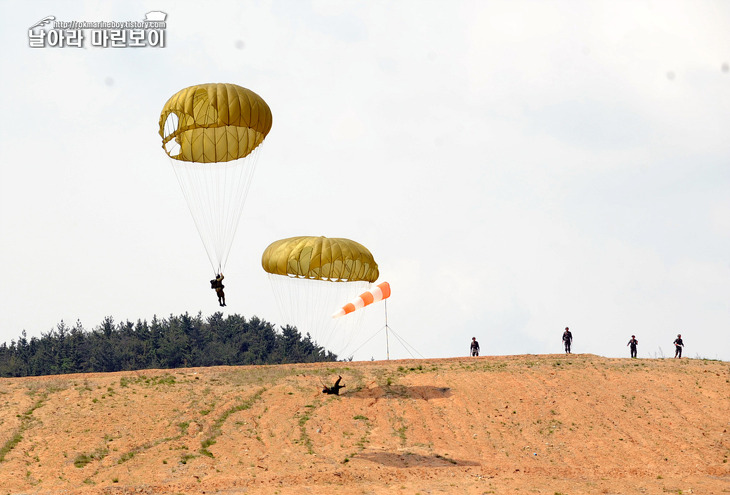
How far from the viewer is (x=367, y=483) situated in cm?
2773

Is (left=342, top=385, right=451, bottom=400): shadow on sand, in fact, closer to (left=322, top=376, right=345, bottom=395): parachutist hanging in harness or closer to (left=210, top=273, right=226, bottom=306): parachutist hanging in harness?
(left=322, top=376, right=345, bottom=395): parachutist hanging in harness

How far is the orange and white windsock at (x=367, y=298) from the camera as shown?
115ft

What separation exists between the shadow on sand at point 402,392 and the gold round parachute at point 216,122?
38.8 feet

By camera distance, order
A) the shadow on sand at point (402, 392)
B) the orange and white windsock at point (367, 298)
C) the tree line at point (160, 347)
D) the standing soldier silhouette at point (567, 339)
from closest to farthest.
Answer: the orange and white windsock at point (367, 298), the shadow on sand at point (402, 392), the standing soldier silhouette at point (567, 339), the tree line at point (160, 347)

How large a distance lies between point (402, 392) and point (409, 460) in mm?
7542

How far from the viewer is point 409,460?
30109 millimetres

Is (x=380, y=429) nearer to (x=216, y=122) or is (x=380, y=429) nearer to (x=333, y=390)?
(x=333, y=390)

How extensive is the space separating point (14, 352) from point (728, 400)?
66265 millimetres

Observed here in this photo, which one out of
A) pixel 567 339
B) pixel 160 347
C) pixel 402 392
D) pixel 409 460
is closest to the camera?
pixel 409 460

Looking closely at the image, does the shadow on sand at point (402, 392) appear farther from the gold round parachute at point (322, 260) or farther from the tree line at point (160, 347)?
the tree line at point (160, 347)

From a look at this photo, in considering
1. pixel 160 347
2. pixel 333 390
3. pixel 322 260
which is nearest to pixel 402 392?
pixel 333 390

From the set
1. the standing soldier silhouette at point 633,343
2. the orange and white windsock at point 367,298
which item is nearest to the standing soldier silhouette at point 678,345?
the standing soldier silhouette at point 633,343

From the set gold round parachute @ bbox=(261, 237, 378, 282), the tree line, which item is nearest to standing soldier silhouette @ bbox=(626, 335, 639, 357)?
gold round parachute @ bbox=(261, 237, 378, 282)

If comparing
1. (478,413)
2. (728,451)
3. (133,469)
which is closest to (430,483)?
(478,413)
